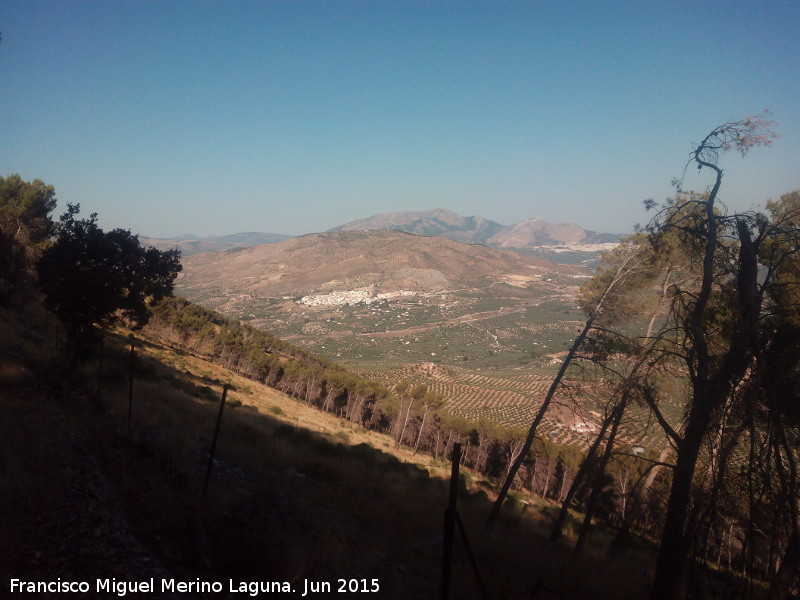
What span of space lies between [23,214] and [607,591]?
33.8 m

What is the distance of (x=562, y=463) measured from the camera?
3075 cm

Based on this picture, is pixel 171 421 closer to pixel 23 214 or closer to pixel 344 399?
pixel 23 214

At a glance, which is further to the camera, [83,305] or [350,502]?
[83,305]

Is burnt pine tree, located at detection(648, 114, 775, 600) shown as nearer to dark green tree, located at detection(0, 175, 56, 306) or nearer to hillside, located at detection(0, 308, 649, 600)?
hillside, located at detection(0, 308, 649, 600)

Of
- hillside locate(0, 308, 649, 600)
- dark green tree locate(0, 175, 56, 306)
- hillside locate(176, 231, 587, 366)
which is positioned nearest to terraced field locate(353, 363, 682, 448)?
hillside locate(176, 231, 587, 366)

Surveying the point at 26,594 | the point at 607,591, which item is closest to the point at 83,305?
the point at 26,594

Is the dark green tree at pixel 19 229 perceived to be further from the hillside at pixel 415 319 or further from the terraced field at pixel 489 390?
the hillside at pixel 415 319

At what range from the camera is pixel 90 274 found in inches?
491

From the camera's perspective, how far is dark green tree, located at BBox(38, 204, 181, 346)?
1236 centimetres

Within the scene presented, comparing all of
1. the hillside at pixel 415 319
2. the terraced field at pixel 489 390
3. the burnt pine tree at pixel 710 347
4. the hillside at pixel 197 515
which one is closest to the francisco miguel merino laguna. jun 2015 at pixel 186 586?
the hillside at pixel 197 515

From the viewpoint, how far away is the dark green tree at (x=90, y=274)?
1236 centimetres

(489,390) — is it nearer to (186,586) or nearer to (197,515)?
(197,515)

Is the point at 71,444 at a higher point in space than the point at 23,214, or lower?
lower

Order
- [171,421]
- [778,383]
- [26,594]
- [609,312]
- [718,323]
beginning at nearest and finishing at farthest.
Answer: [26,594]
[778,383]
[718,323]
[609,312]
[171,421]
